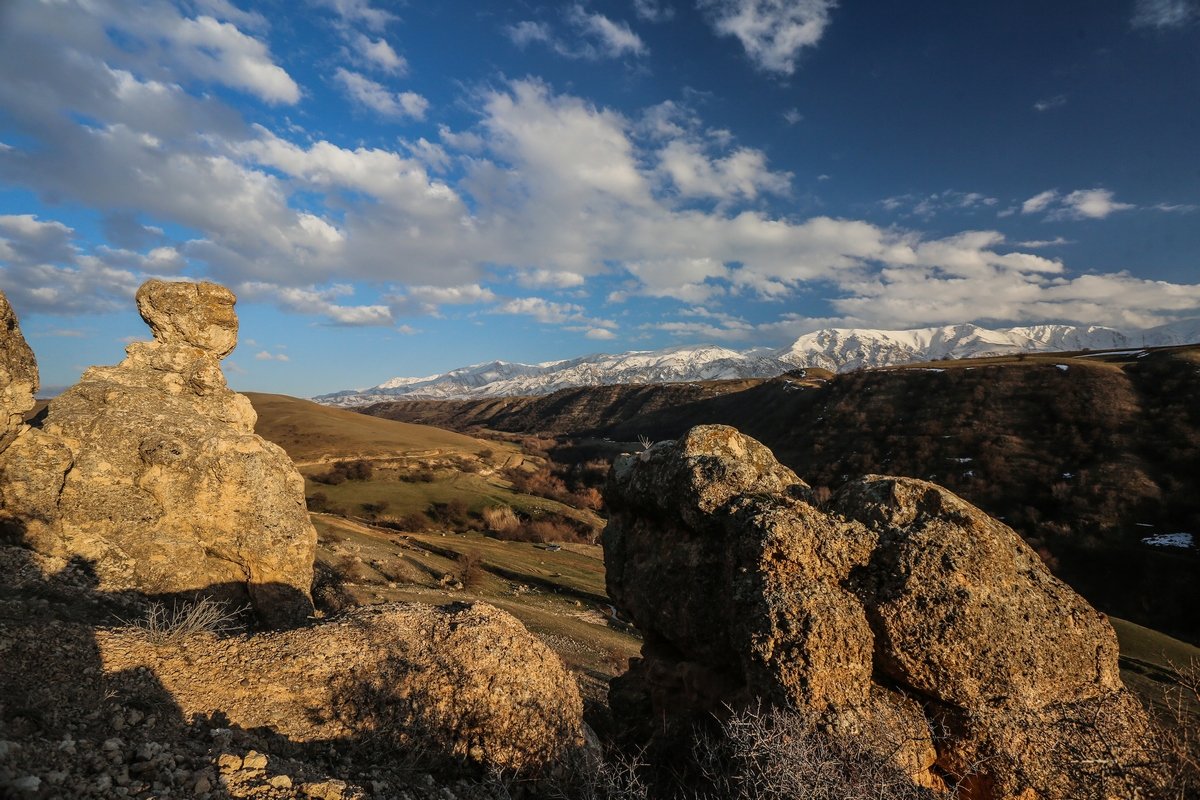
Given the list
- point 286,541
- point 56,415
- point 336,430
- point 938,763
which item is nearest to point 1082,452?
point 938,763

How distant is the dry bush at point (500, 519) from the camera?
57.5 metres

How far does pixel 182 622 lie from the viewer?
7762mm

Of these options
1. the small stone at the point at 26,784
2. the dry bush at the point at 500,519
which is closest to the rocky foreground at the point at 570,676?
the small stone at the point at 26,784

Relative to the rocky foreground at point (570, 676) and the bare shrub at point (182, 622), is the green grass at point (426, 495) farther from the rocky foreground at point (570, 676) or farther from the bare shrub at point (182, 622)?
the bare shrub at point (182, 622)

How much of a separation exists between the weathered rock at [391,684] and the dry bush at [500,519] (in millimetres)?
49692

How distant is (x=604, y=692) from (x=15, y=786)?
43.9 feet

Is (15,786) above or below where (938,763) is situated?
above

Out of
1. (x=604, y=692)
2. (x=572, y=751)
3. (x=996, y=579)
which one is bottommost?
(x=604, y=692)

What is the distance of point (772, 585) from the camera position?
7.10m

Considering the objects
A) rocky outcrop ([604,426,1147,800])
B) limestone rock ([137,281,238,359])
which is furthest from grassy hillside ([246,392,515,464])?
rocky outcrop ([604,426,1147,800])

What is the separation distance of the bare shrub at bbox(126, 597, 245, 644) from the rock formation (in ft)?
2.31

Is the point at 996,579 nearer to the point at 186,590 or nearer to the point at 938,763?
the point at 938,763

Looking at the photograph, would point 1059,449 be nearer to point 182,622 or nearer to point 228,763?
point 182,622

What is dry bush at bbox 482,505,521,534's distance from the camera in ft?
189
